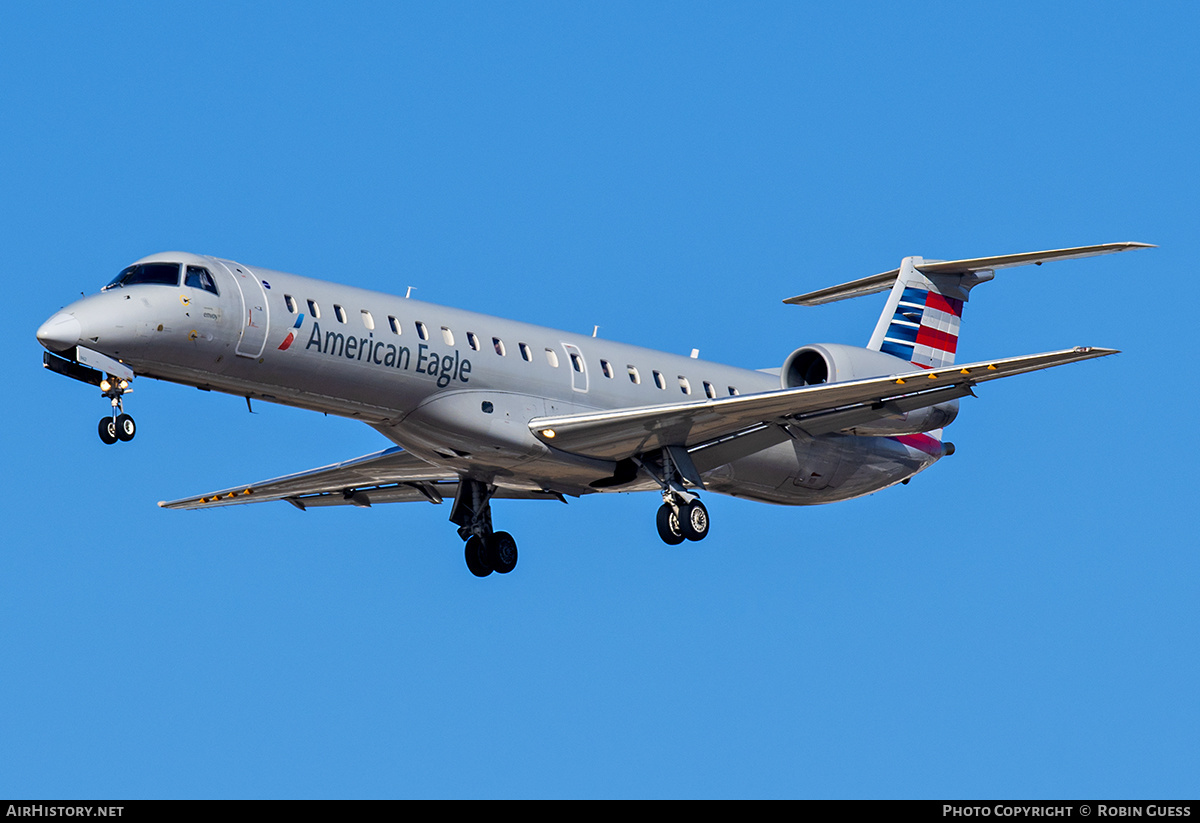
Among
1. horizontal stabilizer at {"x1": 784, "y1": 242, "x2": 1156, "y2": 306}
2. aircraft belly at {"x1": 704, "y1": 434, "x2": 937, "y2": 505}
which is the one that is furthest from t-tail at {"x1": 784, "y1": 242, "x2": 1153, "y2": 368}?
aircraft belly at {"x1": 704, "y1": 434, "x2": 937, "y2": 505}

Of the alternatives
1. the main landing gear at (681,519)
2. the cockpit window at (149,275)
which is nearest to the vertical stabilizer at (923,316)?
the main landing gear at (681,519)

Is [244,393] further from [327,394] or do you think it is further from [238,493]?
[238,493]

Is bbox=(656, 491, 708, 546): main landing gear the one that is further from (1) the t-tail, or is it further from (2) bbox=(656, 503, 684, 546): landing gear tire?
(1) the t-tail

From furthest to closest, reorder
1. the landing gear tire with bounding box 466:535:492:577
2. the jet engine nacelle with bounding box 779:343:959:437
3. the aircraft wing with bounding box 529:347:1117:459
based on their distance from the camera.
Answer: the landing gear tire with bounding box 466:535:492:577
the jet engine nacelle with bounding box 779:343:959:437
the aircraft wing with bounding box 529:347:1117:459

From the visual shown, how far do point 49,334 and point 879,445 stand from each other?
547 inches

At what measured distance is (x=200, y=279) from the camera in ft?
71.4

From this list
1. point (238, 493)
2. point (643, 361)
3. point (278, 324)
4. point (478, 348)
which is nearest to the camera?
point (278, 324)

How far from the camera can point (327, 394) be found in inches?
893

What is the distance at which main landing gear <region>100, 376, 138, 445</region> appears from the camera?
2036cm

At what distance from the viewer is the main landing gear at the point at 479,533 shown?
87.1 ft

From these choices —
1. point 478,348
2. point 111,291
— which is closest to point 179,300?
point 111,291

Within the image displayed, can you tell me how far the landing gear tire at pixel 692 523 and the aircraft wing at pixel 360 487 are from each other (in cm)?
335

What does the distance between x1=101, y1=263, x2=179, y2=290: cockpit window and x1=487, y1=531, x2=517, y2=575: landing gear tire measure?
730 centimetres

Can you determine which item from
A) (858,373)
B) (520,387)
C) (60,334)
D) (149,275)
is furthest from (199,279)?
(858,373)
